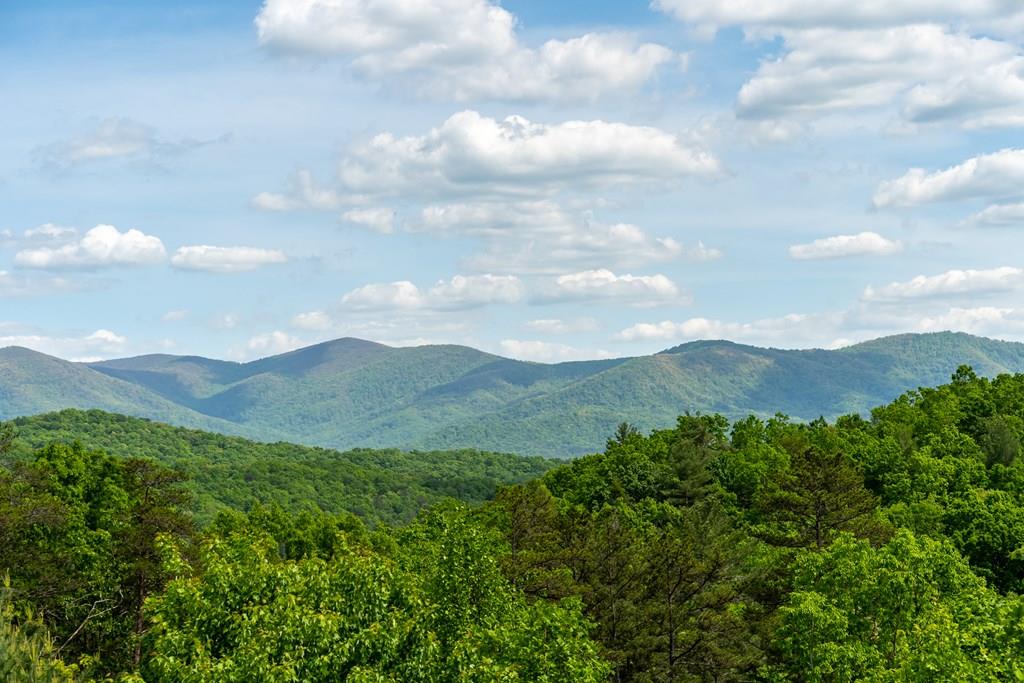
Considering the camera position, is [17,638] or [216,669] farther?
[17,638]

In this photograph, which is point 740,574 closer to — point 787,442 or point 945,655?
point 945,655

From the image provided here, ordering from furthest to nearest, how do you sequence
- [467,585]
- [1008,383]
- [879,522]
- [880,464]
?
1. [1008,383]
2. [880,464]
3. [879,522]
4. [467,585]

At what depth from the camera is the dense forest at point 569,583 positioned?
30.6 metres

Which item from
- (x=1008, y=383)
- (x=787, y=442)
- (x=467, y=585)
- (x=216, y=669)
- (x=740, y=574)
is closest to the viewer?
(x=216, y=669)

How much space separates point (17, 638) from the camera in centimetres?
3045

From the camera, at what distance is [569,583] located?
1966 inches

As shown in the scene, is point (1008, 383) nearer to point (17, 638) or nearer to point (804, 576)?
point (804, 576)

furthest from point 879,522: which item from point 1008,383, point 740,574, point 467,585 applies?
point 1008,383

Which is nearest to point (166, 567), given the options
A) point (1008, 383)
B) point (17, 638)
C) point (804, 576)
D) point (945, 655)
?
point (17, 638)

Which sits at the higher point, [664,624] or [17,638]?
[17,638]

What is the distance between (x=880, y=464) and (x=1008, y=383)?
48923 millimetres

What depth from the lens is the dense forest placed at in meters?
30.6

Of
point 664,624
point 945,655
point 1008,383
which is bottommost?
point 664,624

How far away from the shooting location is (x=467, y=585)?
36.4 m
